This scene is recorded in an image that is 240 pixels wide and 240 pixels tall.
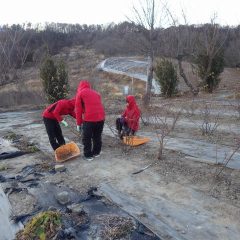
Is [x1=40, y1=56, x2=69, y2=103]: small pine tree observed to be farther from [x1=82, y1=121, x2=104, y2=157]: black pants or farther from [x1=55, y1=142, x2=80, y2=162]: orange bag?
[x1=82, y1=121, x2=104, y2=157]: black pants

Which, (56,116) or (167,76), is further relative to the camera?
(167,76)

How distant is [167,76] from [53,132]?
12063mm

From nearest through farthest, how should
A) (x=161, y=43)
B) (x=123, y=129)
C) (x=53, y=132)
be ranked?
(x=53, y=132)
(x=123, y=129)
(x=161, y=43)

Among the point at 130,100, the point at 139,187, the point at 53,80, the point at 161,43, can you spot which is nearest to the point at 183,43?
the point at 161,43

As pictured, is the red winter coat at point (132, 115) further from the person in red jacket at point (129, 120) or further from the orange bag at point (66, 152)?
the orange bag at point (66, 152)

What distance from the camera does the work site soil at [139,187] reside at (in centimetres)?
400

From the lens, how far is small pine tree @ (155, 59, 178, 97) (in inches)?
730

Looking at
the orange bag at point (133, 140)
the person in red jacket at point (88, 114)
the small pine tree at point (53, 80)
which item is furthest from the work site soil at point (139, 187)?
the small pine tree at point (53, 80)

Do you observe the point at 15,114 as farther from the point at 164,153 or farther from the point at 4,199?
the point at 4,199

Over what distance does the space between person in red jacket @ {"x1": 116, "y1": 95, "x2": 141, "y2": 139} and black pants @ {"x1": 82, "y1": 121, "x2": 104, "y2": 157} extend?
0.88 meters

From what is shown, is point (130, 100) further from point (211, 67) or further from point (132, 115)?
point (211, 67)

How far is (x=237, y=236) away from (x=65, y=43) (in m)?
66.8

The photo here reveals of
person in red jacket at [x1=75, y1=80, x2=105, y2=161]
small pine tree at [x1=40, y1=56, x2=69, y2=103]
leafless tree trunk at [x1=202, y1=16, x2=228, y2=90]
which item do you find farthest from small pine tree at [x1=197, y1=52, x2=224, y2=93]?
person in red jacket at [x1=75, y1=80, x2=105, y2=161]

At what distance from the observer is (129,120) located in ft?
25.4
